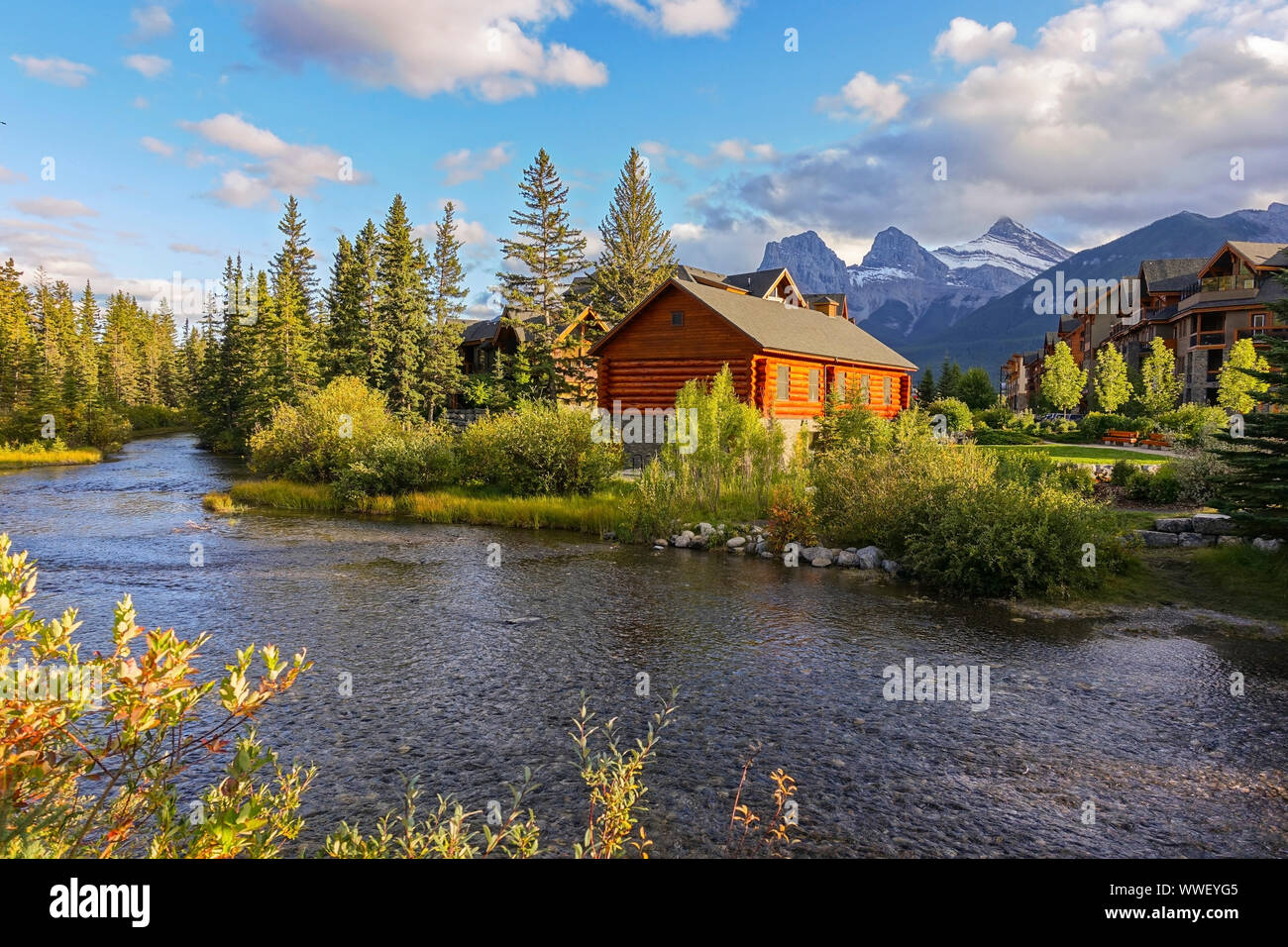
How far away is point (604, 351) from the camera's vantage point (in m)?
33.4

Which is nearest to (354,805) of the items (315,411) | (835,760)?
(835,760)

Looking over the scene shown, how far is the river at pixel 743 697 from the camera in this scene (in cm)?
672

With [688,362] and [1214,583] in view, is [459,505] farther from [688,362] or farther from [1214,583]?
[1214,583]

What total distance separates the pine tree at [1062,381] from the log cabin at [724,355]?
106 feet

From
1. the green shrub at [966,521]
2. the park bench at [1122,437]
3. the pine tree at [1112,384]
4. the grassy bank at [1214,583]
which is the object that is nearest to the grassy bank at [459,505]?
the green shrub at [966,521]

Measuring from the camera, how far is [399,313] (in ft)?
149

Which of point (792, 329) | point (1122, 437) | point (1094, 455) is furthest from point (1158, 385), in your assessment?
point (792, 329)

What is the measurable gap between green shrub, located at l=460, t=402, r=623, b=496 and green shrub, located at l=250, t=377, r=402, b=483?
6.30m

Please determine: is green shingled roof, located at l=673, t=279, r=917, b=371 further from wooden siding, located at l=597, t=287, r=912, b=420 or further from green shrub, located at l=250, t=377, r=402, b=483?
green shrub, located at l=250, t=377, r=402, b=483

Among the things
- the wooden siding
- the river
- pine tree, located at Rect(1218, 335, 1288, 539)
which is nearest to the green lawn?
the wooden siding

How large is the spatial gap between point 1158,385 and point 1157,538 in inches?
1643

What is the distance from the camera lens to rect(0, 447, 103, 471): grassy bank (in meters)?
45.1
